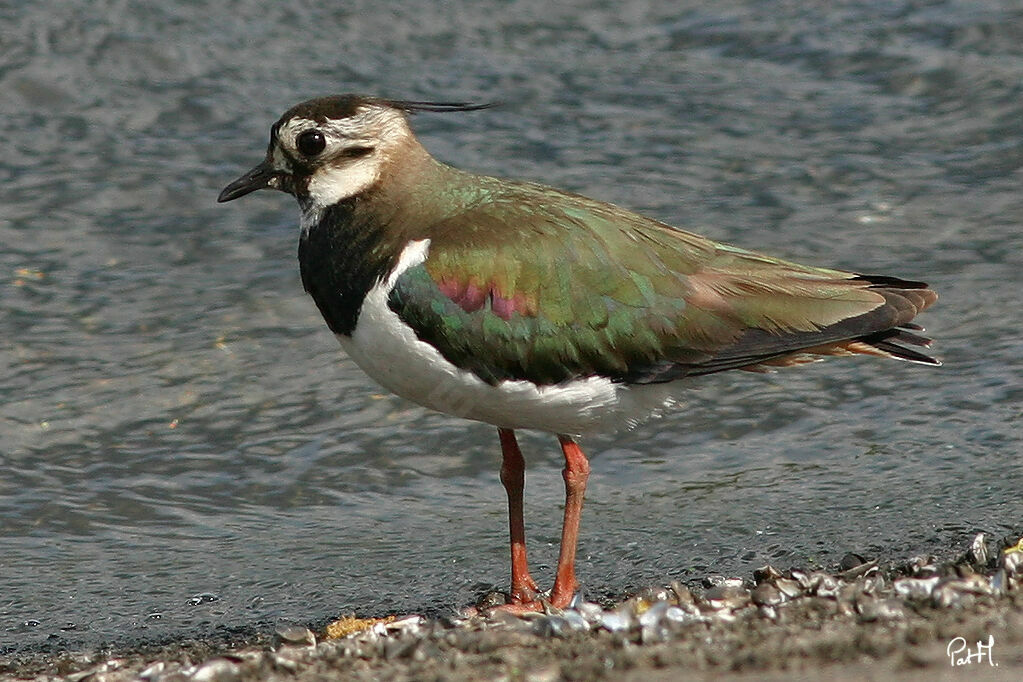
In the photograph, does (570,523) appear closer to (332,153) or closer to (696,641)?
(696,641)

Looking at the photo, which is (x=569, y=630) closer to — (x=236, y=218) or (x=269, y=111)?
(x=236, y=218)

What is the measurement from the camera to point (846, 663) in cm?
440

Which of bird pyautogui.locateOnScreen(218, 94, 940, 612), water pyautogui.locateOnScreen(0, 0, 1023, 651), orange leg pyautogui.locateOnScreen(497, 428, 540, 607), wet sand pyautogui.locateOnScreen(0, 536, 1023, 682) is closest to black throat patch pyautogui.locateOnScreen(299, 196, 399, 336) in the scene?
bird pyautogui.locateOnScreen(218, 94, 940, 612)

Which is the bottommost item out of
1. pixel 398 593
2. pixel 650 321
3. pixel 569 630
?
pixel 398 593

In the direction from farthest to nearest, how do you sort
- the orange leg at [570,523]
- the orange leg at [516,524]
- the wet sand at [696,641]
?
the orange leg at [516,524]
the orange leg at [570,523]
the wet sand at [696,641]

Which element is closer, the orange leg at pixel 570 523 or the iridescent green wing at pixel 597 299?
the iridescent green wing at pixel 597 299

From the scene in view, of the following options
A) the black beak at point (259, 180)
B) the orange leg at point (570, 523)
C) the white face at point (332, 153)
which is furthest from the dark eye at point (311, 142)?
the orange leg at point (570, 523)

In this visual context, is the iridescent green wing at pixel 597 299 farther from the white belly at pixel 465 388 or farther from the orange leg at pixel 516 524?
the orange leg at pixel 516 524

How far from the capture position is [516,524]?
6.38 m

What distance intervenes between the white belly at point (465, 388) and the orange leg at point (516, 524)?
1.45 ft

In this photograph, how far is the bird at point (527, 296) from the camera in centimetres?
579

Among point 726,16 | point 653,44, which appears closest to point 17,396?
point 653,44

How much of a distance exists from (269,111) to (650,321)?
5975 mm

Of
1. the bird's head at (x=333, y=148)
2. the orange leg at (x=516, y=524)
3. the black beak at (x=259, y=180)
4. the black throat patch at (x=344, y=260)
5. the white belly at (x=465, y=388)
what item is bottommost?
the orange leg at (x=516, y=524)
